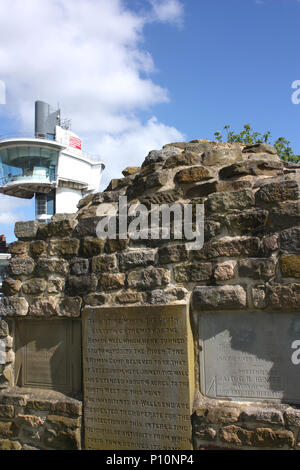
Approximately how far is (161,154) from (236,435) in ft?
9.23

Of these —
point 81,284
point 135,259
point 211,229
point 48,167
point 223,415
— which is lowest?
point 223,415

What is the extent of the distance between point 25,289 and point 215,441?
2.42 meters

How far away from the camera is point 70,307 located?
432 cm

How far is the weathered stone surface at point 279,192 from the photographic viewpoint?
11.6 ft

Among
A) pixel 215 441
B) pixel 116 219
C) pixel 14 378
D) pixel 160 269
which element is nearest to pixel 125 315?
pixel 160 269

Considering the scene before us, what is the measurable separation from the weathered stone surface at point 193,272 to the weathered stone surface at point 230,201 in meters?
0.51

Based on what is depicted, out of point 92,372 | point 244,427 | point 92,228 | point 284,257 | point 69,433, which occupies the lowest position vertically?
point 69,433

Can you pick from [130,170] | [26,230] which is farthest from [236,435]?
[130,170]

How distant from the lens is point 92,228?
448 cm

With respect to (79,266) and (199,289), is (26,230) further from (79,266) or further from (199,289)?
(199,289)

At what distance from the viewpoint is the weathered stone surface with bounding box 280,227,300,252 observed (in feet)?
11.3

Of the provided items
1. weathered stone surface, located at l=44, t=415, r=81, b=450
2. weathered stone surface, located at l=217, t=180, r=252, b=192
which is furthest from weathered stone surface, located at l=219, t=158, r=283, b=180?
weathered stone surface, located at l=44, t=415, r=81, b=450

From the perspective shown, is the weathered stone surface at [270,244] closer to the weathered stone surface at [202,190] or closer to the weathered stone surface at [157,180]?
the weathered stone surface at [202,190]

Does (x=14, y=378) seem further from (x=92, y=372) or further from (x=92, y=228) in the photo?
(x=92, y=228)
